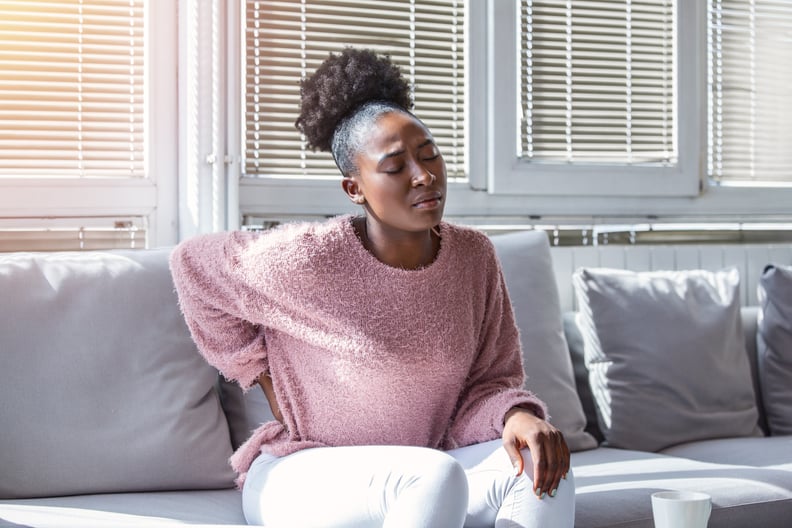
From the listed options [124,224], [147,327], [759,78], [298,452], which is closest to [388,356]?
[298,452]

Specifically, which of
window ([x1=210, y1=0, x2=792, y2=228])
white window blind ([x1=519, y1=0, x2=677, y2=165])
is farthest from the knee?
white window blind ([x1=519, y1=0, x2=677, y2=165])

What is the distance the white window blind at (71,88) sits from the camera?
7.49 feet

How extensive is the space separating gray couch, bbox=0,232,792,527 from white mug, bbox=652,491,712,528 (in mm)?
605

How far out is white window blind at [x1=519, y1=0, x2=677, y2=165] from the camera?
112 inches

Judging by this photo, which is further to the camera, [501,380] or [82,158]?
[82,158]

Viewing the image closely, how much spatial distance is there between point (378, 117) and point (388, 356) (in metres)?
0.43

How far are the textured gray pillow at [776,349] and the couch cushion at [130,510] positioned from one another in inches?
58.2

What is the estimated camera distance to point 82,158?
7.73 ft

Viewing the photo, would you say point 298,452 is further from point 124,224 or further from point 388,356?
point 124,224

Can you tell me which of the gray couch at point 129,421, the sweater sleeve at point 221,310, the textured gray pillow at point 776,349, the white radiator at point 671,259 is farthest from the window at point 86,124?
the textured gray pillow at point 776,349

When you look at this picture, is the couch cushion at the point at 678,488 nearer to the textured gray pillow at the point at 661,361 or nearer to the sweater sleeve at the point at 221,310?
the textured gray pillow at the point at 661,361

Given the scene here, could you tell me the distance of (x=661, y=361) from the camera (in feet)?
7.85

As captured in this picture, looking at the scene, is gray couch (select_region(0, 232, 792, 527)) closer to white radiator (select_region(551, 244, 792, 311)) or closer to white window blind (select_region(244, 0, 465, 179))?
white window blind (select_region(244, 0, 465, 179))

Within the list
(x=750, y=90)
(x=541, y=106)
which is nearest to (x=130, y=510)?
(x=541, y=106)
